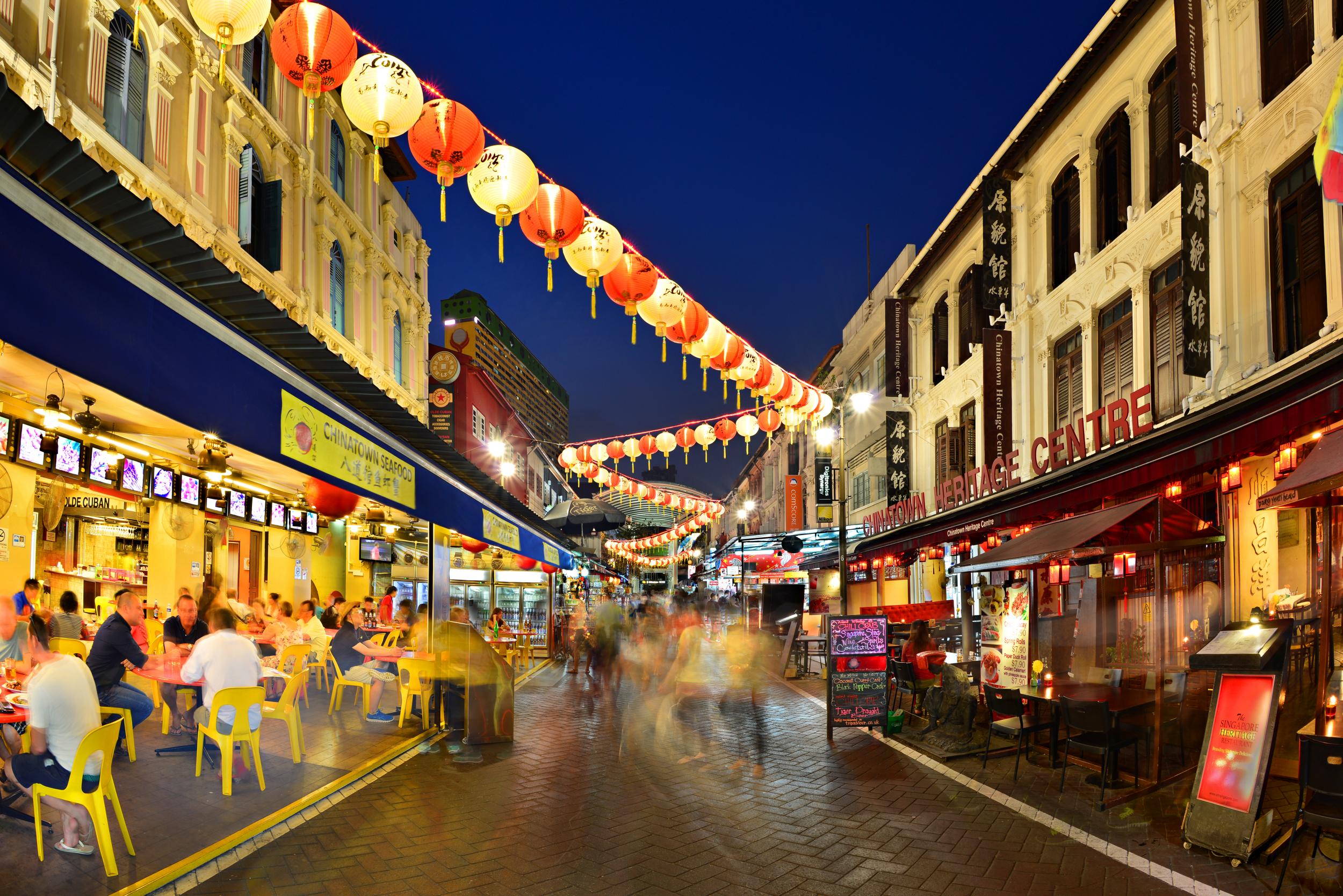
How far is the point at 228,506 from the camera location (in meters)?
14.0

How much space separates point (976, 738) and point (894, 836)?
4724 mm

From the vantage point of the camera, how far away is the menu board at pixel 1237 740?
19.7 feet

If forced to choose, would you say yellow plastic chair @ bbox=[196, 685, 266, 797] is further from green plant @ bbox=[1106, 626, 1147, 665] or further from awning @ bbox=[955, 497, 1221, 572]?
green plant @ bbox=[1106, 626, 1147, 665]

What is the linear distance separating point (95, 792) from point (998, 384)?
55.4 feet

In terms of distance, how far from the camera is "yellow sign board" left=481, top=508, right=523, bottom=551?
48.3ft

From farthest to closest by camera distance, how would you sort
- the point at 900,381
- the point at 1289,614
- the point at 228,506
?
the point at 900,381
the point at 228,506
the point at 1289,614

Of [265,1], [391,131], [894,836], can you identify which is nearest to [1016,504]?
[894,836]

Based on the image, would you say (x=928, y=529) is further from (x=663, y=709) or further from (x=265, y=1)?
(x=265, y=1)

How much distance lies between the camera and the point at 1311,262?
405 inches

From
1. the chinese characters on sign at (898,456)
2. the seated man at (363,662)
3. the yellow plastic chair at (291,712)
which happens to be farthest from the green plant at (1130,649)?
the yellow plastic chair at (291,712)

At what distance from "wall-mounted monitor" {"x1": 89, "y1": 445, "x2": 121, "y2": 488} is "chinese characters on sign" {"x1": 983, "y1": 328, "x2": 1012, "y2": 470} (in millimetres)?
15454

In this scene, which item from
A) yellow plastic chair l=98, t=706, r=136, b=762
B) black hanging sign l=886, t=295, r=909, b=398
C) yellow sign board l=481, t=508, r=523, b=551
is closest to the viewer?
yellow plastic chair l=98, t=706, r=136, b=762

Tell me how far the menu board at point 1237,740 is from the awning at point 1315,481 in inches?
53.8

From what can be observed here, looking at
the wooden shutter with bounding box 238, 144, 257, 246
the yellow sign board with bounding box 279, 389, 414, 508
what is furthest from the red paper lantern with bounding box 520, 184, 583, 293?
the wooden shutter with bounding box 238, 144, 257, 246
